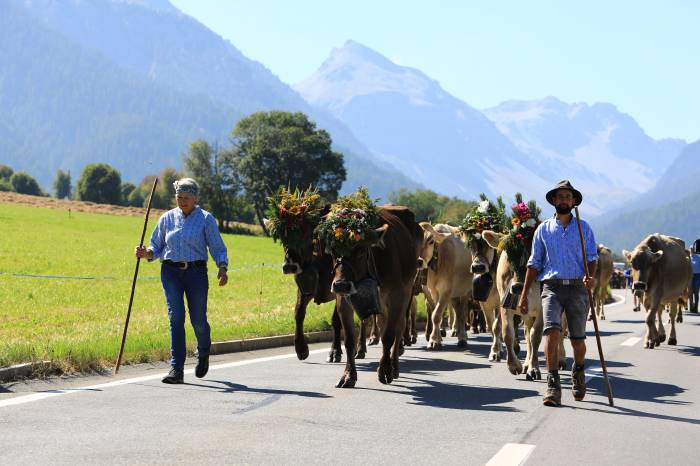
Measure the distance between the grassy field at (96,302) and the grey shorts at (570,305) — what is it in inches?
207

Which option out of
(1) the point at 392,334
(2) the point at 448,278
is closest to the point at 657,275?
(2) the point at 448,278

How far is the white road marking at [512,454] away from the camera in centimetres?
692

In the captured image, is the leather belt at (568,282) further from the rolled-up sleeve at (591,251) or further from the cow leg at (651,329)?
the cow leg at (651,329)

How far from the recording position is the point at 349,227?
10836mm

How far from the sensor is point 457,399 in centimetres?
1019

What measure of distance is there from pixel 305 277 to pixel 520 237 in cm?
271

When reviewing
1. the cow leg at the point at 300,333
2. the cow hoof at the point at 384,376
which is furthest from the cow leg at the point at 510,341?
the cow leg at the point at 300,333

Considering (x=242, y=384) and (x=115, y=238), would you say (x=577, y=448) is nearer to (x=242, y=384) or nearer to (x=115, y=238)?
(x=242, y=384)

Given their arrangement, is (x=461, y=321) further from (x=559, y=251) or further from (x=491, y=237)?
(x=559, y=251)

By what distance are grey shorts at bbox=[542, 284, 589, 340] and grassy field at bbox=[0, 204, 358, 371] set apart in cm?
526

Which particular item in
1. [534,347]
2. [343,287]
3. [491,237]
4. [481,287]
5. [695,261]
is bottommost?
[534,347]

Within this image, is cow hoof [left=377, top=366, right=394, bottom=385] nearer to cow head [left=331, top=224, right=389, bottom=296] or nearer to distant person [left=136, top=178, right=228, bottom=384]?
cow head [left=331, top=224, right=389, bottom=296]

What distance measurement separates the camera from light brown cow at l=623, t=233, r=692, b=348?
57.5 ft

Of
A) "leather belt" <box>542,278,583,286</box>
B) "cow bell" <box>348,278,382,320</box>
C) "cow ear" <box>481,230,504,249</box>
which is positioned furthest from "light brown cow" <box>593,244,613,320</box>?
"leather belt" <box>542,278,583,286</box>
